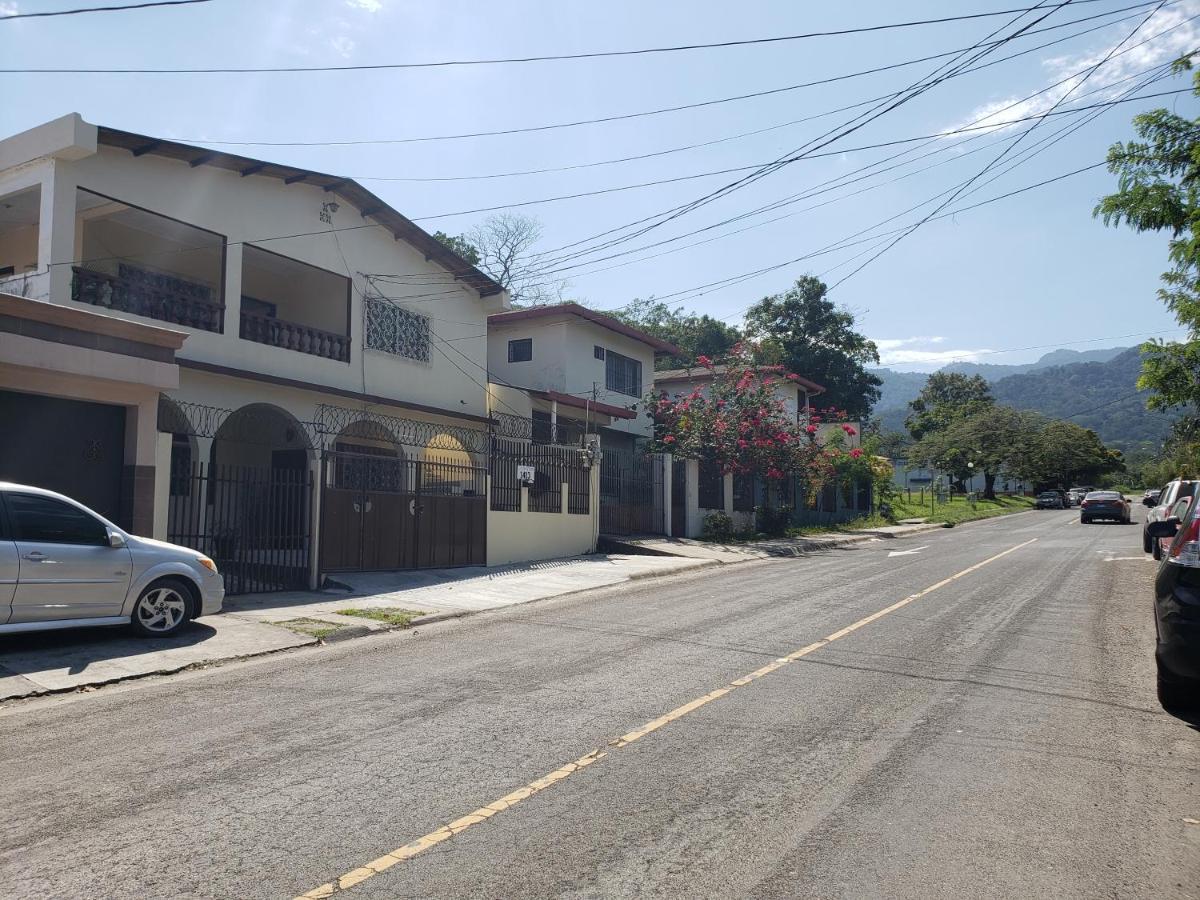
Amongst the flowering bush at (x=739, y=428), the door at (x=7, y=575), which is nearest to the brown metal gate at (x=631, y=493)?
the flowering bush at (x=739, y=428)

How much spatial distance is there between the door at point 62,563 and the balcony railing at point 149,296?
23.5 feet

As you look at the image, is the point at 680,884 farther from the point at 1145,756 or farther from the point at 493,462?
the point at 493,462

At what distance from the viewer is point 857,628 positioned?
985 centimetres

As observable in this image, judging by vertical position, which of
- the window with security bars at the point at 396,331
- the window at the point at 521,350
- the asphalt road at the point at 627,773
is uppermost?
the window at the point at 521,350

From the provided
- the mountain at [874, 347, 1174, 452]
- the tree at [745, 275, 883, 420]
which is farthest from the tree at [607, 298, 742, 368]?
the mountain at [874, 347, 1174, 452]

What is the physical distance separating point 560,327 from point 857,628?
1764 cm

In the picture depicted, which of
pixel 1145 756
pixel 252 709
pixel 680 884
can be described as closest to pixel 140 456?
pixel 252 709

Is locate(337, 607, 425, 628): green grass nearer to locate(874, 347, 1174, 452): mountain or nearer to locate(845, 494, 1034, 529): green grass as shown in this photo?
locate(845, 494, 1034, 529): green grass

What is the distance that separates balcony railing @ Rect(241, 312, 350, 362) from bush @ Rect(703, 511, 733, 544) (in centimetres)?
1131

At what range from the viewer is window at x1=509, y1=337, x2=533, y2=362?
26734mm

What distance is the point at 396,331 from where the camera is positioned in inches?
820

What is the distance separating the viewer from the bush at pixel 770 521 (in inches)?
1088

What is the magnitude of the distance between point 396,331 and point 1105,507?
3402cm

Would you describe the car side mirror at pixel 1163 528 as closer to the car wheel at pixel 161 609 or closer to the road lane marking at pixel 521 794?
the road lane marking at pixel 521 794
